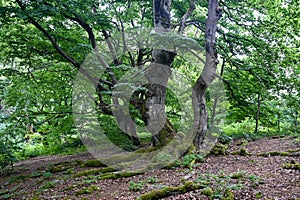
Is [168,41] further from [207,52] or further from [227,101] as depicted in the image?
[227,101]

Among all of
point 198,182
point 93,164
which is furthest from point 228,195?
point 93,164

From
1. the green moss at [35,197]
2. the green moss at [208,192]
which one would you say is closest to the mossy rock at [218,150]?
the green moss at [208,192]

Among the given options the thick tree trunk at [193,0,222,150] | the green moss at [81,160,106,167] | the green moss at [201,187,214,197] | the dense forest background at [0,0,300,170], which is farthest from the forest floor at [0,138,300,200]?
the dense forest background at [0,0,300,170]

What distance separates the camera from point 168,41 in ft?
22.5

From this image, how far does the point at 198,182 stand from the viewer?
4844mm

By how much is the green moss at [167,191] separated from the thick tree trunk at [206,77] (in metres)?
3.30

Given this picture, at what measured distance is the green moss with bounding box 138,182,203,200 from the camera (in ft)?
14.4

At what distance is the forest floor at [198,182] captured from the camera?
4234mm

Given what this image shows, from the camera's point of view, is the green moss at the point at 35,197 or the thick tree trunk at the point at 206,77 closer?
the green moss at the point at 35,197

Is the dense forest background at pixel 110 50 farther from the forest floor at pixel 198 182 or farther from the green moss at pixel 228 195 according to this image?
the green moss at pixel 228 195

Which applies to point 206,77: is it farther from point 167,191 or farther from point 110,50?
point 167,191

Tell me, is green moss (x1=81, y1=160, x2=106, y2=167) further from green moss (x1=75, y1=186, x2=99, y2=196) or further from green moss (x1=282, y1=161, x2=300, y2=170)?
green moss (x1=282, y1=161, x2=300, y2=170)

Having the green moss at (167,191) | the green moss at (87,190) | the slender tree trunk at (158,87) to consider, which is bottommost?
the green moss at (87,190)

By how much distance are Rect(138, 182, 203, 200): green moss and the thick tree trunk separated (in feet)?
10.8
